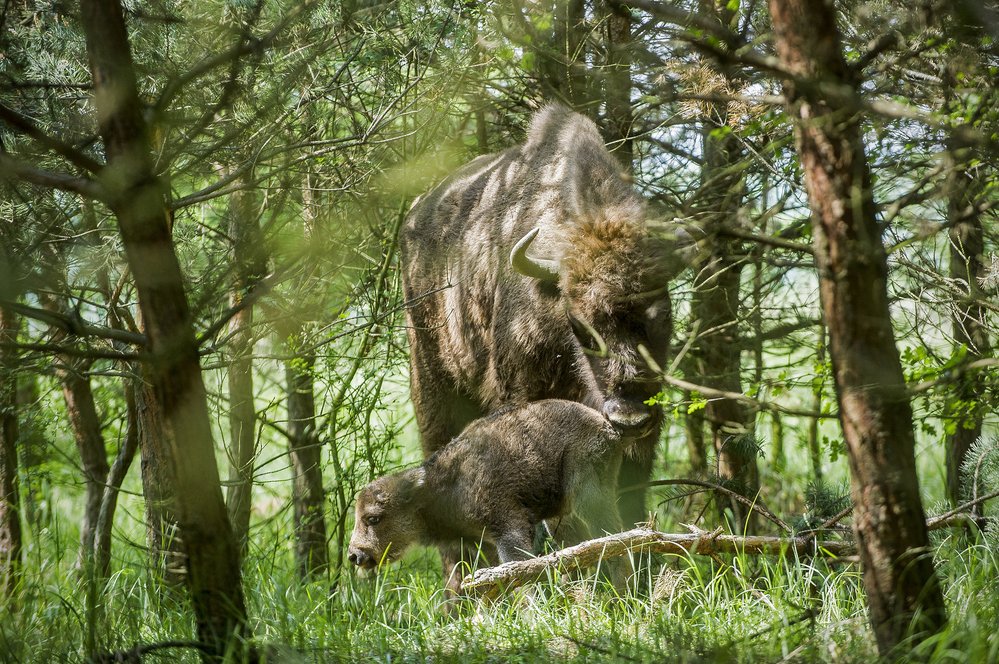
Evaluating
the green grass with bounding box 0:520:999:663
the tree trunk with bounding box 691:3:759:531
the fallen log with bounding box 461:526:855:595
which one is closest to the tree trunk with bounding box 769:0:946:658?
the green grass with bounding box 0:520:999:663

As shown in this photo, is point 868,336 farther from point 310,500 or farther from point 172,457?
point 310,500

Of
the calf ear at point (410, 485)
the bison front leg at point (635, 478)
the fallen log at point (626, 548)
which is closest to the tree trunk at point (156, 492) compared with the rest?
the calf ear at point (410, 485)

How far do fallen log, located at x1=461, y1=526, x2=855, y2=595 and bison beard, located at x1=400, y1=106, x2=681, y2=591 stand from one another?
38.3 inches

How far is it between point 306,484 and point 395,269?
191 centimetres

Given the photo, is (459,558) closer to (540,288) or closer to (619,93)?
(540,288)

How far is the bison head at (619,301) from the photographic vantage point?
559 cm

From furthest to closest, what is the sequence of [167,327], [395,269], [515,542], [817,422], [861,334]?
[395,269], [817,422], [515,542], [167,327], [861,334]

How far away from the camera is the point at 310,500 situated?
24.6 ft

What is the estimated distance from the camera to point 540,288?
6.09 m

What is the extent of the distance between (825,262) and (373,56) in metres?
4.08

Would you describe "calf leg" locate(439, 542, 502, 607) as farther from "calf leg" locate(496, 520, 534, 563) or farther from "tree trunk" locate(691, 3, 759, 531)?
"tree trunk" locate(691, 3, 759, 531)

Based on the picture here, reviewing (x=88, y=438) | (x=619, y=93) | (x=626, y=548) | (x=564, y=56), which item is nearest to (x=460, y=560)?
(x=626, y=548)

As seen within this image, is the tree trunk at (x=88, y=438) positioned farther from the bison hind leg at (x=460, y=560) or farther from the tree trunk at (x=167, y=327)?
the tree trunk at (x=167, y=327)

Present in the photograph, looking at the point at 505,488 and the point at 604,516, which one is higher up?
the point at 505,488
